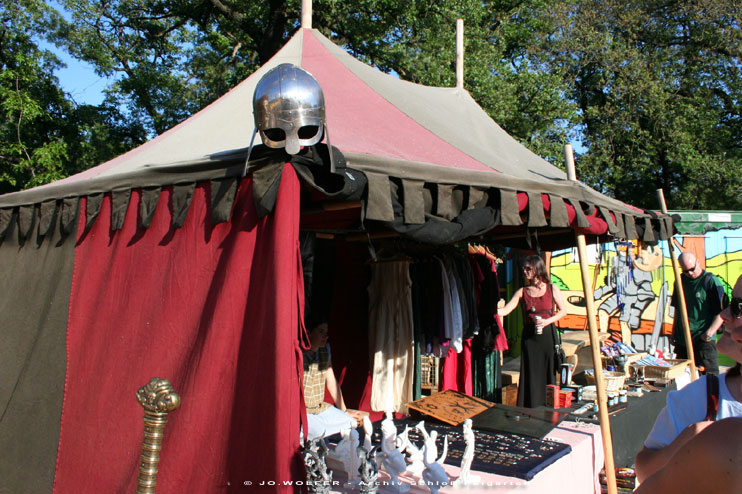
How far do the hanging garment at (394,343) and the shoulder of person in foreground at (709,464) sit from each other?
4.26m

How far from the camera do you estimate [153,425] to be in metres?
2.13

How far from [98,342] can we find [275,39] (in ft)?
33.3

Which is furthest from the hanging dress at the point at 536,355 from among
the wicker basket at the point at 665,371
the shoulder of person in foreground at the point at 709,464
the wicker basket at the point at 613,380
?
the shoulder of person in foreground at the point at 709,464

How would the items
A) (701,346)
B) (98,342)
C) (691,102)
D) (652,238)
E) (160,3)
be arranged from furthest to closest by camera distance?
(691,102)
(160,3)
(701,346)
(652,238)
(98,342)

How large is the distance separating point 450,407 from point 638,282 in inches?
365

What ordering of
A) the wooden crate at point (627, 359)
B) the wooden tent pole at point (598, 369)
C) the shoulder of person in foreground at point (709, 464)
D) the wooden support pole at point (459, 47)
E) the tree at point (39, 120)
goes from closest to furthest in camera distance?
the shoulder of person in foreground at point (709, 464), the wooden tent pole at point (598, 369), the wooden support pole at point (459, 47), the wooden crate at point (627, 359), the tree at point (39, 120)

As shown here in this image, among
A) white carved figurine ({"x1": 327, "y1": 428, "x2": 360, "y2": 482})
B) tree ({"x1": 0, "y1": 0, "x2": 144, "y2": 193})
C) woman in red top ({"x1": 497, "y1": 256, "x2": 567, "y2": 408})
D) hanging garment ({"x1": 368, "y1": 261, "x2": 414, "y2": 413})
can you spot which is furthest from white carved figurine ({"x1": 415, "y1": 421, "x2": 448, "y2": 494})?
tree ({"x1": 0, "y1": 0, "x2": 144, "y2": 193})

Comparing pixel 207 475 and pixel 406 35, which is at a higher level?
pixel 406 35

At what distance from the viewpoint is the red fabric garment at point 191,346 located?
2.70 meters

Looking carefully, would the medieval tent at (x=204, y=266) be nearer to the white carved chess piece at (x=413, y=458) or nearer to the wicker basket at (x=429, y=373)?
the white carved chess piece at (x=413, y=458)

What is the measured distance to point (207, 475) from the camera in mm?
2811

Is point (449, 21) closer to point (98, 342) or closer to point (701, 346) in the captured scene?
point (701, 346)

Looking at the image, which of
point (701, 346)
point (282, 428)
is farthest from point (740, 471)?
point (701, 346)

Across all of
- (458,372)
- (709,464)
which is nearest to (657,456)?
(709,464)
